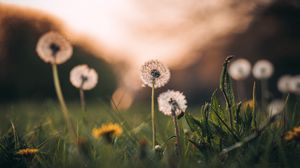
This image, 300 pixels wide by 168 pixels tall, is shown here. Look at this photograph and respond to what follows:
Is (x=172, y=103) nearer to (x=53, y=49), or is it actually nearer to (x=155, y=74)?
(x=155, y=74)

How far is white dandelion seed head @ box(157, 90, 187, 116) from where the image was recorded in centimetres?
157

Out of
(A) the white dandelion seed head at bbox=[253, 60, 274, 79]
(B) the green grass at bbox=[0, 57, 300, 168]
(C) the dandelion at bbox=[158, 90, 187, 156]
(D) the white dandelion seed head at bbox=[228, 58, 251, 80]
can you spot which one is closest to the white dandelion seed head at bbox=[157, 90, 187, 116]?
(C) the dandelion at bbox=[158, 90, 187, 156]

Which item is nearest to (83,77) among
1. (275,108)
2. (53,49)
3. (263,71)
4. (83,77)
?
(83,77)

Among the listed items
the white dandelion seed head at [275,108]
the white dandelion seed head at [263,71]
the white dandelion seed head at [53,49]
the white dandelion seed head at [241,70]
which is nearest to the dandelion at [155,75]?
the white dandelion seed head at [53,49]

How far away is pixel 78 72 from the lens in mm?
1889

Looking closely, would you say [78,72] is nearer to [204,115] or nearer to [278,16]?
[204,115]

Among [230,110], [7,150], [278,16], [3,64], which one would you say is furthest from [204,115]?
[3,64]

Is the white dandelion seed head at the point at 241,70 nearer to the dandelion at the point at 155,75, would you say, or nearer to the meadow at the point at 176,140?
the meadow at the point at 176,140

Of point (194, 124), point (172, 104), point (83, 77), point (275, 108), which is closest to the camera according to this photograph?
point (172, 104)

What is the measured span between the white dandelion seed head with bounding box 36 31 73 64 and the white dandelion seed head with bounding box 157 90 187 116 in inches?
18.0

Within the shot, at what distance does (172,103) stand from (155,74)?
0.56 ft

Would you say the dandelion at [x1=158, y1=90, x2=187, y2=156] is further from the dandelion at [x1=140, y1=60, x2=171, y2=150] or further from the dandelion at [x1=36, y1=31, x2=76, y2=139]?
the dandelion at [x1=36, y1=31, x2=76, y2=139]

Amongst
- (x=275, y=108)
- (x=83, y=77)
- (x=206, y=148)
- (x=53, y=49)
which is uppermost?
(x=53, y=49)

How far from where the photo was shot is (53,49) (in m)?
1.47
